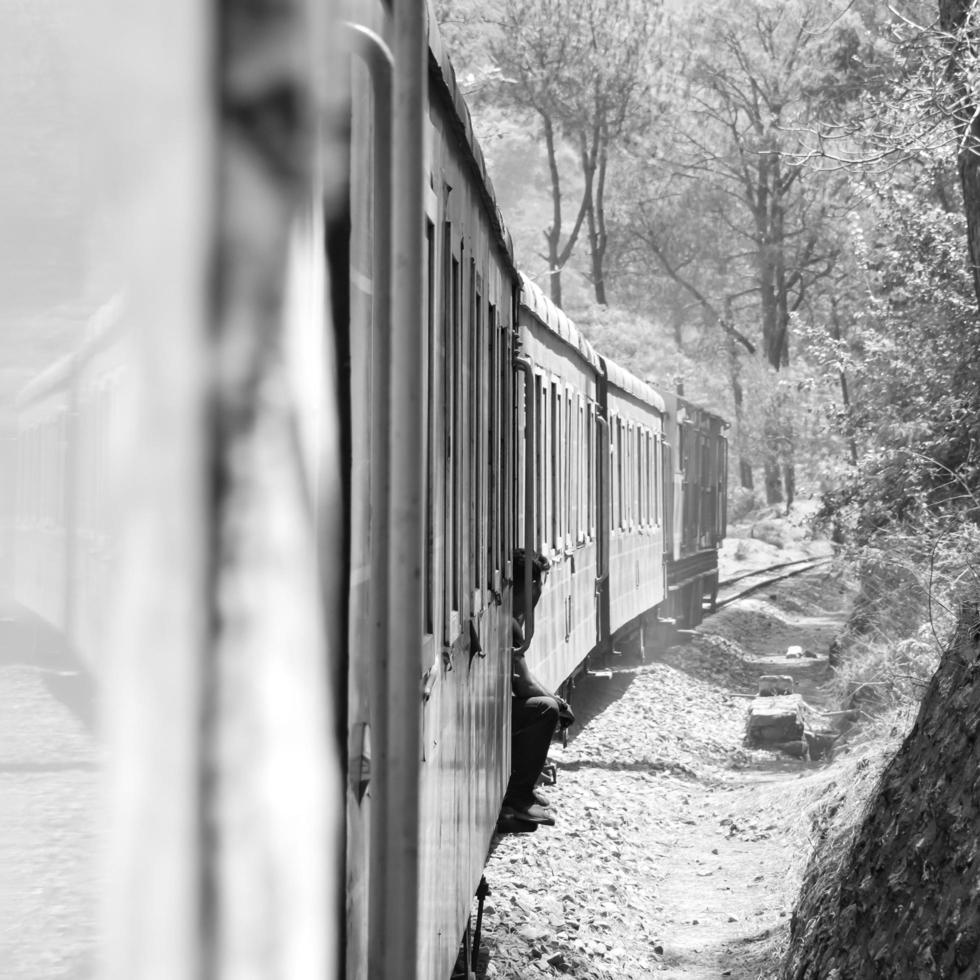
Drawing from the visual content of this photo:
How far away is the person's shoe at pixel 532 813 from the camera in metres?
8.60

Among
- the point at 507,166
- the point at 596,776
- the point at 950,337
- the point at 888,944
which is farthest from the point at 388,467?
the point at 507,166

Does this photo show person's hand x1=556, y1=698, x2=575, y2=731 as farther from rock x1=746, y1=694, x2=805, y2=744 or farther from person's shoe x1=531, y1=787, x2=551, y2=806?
rock x1=746, y1=694, x2=805, y2=744

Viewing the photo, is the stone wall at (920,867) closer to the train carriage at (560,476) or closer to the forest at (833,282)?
the forest at (833,282)

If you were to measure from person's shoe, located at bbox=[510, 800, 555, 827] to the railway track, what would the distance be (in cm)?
1700

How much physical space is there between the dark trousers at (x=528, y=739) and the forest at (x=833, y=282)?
69.0 inches

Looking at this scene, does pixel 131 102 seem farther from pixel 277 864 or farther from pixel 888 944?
pixel 888 944

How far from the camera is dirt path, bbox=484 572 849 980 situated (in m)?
6.79

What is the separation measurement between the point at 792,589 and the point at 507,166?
63.7m

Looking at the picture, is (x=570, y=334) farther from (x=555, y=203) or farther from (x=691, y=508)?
(x=555, y=203)

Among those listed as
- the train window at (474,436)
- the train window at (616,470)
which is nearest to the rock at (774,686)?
the train window at (616,470)

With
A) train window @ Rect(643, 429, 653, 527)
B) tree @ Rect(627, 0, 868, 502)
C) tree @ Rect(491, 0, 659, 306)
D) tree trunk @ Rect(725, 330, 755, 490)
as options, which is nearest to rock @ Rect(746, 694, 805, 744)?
train window @ Rect(643, 429, 653, 527)

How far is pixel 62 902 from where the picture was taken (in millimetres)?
963

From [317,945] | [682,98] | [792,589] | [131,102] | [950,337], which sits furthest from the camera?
[682,98]

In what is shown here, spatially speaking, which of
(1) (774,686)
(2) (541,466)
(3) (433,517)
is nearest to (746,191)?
(1) (774,686)
